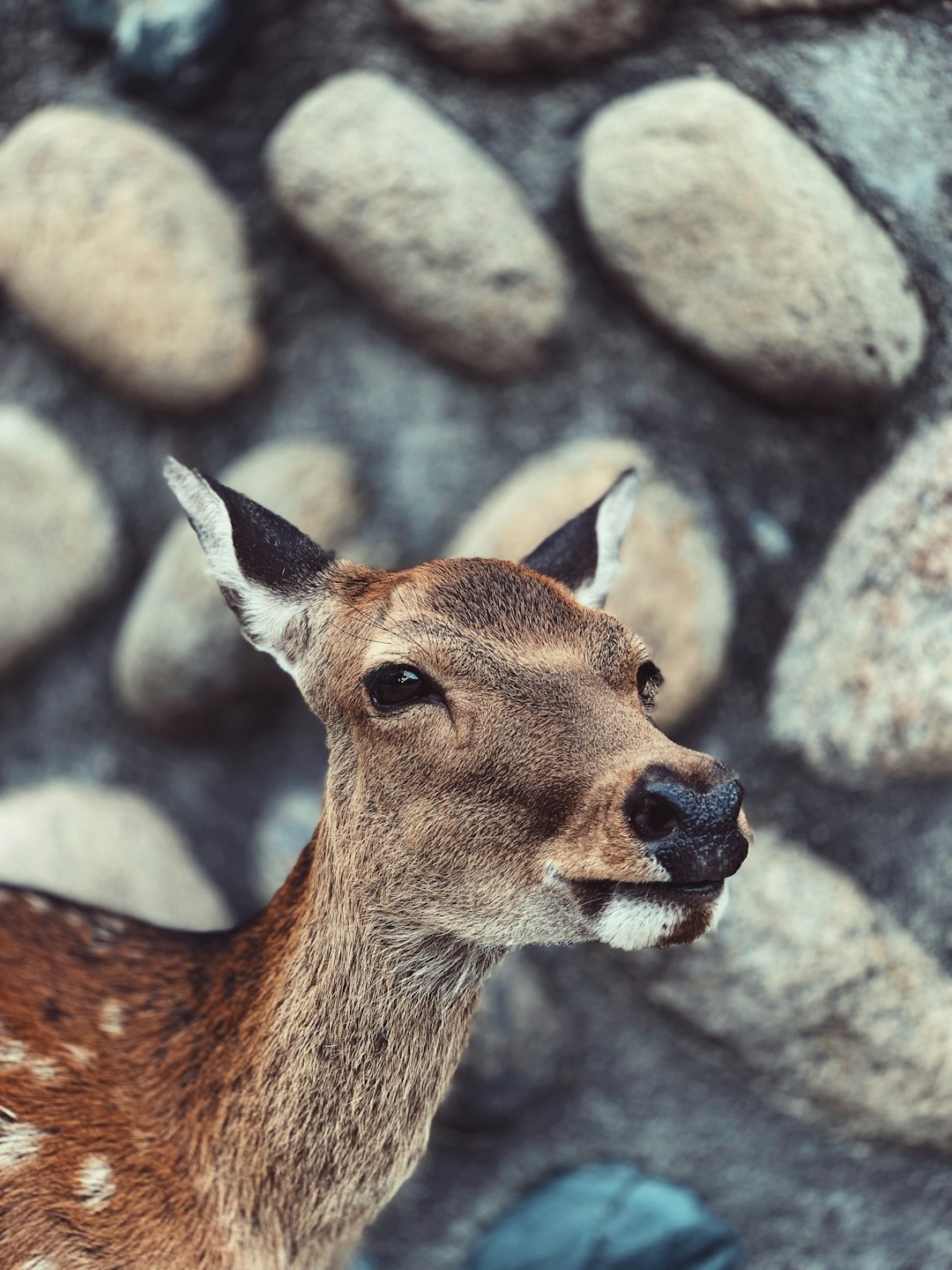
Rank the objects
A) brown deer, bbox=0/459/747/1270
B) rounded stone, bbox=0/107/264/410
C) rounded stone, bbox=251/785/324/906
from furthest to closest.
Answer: rounded stone, bbox=251/785/324/906, rounded stone, bbox=0/107/264/410, brown deer, bbox=0/459/747/1270

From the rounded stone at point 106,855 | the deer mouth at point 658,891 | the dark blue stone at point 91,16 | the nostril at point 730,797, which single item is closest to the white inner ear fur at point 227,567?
the deer mouth at point 658,891

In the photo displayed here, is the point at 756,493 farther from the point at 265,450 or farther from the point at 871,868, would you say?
the point at 265,450

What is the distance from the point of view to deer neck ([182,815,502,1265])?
1753mm

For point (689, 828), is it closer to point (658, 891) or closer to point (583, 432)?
point (658, 891)

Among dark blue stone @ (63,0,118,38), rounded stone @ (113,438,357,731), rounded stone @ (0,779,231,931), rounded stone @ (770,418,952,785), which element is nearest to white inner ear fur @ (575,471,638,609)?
rounded stone @ (770,418,952,785)

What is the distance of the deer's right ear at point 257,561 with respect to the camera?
181 cm

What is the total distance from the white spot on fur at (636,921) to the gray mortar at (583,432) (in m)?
1.10

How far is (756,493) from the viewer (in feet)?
8.52

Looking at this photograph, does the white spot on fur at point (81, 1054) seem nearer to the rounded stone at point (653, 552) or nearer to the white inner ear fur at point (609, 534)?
the white inner ear fur at point (609, 534)

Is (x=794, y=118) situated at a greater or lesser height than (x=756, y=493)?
greater

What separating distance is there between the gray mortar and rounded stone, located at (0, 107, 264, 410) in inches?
3.6

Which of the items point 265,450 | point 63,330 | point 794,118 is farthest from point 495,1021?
point 794,118

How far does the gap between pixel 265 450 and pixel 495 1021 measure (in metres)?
1.32

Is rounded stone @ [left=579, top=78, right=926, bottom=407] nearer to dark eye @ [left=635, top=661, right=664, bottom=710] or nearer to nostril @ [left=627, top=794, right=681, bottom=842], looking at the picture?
dark eye @ [left=635, top=661, right=664, bottom=710]
